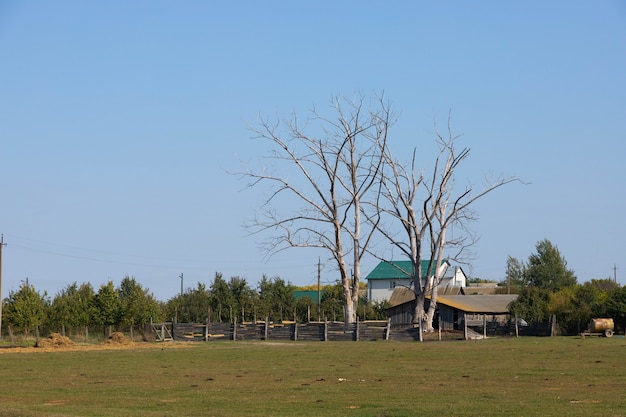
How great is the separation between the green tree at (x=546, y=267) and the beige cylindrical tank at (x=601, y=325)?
188ft

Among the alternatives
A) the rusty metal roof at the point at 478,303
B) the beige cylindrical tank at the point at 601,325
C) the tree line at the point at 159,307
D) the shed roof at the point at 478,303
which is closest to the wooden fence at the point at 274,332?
the tree line at the point at 159,307

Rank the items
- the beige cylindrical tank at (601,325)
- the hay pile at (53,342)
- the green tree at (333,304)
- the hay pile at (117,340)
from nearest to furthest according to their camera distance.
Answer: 1. the hay pile at (53,342)
2. the hay pile at (117,340)
3. the beige cylindrical tank at (601,325)
4. the green tree at (333,304)

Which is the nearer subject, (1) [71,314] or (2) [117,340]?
(2) [117,340]

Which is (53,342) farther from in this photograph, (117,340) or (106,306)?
(106,306)

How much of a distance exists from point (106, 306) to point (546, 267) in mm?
65322

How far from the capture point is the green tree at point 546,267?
110 metres

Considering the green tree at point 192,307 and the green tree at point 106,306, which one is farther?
the green tree at point 192,307

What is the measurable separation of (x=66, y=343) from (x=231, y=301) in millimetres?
33749

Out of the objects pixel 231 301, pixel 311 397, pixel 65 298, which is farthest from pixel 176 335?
pixel 311 397

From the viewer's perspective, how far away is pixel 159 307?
6906 centimetres

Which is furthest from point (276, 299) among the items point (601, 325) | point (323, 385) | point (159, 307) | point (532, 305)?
point (323, 385)

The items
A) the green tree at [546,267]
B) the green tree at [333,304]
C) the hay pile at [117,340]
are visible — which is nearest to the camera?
the hay pile at [117,340]

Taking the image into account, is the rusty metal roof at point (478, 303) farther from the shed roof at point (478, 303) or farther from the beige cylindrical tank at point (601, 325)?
the beige cylindrical tank at point (601, 325)

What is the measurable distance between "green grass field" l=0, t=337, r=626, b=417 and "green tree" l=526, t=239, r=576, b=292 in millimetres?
76934
